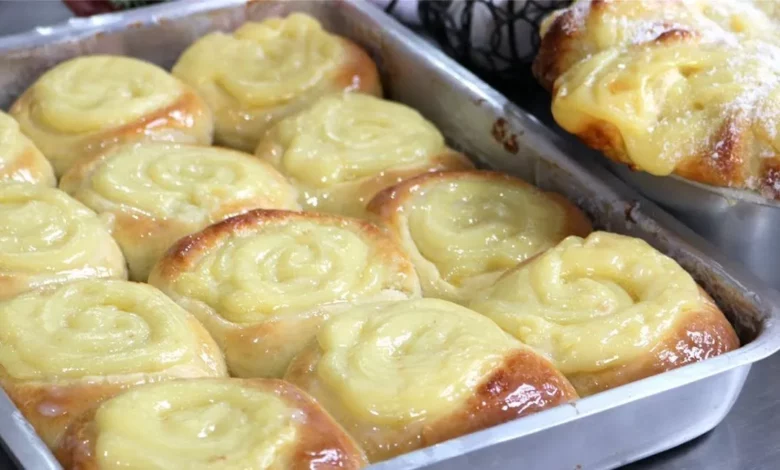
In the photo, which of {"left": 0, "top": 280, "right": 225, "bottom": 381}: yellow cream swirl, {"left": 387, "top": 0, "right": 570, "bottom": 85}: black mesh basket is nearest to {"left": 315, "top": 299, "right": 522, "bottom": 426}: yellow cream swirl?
{"left": 0, "top": 280, "right": 225, "bottom": 381}: yellow cream swirl

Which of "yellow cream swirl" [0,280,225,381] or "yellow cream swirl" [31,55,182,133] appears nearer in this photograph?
"yellow cream swirl" [0,280,225,381]

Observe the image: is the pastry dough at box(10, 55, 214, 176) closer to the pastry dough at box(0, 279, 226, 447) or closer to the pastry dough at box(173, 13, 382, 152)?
the pastry dough at box(173, 13, 382, 152)

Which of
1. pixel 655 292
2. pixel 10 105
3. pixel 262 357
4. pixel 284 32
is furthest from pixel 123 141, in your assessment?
pixel 655 292

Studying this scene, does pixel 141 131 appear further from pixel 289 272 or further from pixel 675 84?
pixel 675 84

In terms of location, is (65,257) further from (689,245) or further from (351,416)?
(689,245)

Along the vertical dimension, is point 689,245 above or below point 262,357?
above

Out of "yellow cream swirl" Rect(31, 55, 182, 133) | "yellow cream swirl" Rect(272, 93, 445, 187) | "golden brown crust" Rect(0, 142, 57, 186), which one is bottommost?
"golden brown crust" Rect(0, 142, 57, 186)
